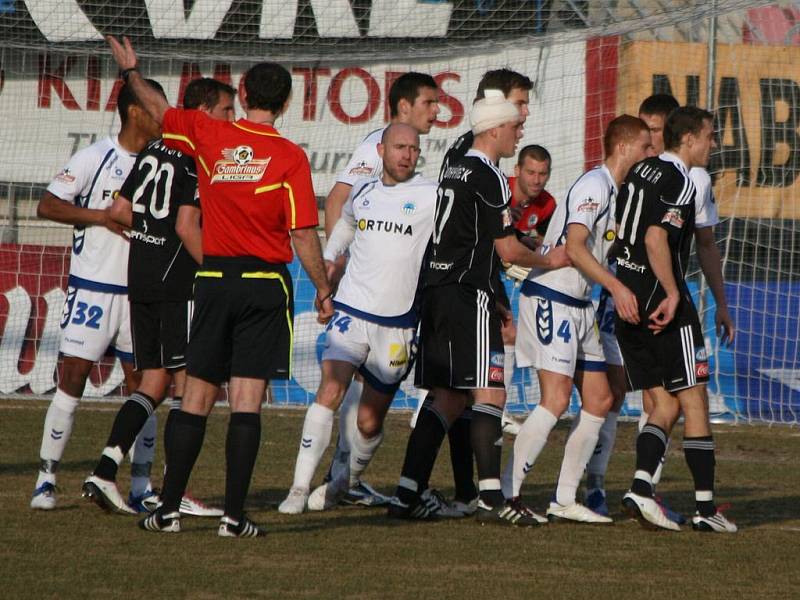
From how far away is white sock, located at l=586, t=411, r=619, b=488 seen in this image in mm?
8164

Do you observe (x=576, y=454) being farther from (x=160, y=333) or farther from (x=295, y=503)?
(x=160, y=333)

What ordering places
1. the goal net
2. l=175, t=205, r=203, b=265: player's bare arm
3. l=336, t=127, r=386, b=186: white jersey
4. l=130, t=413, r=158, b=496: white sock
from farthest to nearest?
the goal net < l=336, t=127, r=386, b=186: white jersey < l=130, t=413, r=158, b=496: white sock < l=175, t=205, r=203, b=265: player's bare arm

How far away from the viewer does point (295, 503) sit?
7734 millimetres

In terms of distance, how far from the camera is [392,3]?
17484 mm

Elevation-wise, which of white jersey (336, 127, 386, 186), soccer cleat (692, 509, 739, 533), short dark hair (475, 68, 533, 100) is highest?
short dark hair (475, 68, 533, 100)

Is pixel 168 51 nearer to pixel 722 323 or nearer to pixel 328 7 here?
pixel 328 7

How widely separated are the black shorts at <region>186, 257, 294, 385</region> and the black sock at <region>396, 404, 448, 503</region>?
131 cm

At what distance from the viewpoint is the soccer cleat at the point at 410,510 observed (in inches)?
304

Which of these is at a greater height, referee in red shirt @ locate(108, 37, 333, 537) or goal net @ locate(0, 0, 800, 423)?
goal net @ locate(0, 0, 800, 423)

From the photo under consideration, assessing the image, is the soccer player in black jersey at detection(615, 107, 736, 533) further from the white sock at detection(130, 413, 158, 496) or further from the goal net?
the goal net

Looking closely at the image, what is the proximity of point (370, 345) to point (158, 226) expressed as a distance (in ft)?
4.45

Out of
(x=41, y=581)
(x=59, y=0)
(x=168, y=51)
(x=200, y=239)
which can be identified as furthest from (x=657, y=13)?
(x=41, y=581)

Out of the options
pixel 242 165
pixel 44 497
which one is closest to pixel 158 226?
pixel 242 165

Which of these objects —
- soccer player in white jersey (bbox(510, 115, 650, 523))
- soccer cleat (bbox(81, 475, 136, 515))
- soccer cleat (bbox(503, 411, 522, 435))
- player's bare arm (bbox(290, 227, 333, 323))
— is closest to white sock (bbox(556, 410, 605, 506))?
soccer player in white jersey (bbox(510, 115, 650, 523))
